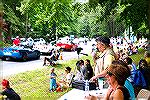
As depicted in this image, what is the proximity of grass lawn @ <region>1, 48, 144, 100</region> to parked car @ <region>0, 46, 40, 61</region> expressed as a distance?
0.53m

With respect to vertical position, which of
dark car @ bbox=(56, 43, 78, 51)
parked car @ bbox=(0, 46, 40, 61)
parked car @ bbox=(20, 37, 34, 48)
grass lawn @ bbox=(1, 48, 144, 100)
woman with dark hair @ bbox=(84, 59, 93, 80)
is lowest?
grass lawn @ bbox=(1, 48, 144, 100)

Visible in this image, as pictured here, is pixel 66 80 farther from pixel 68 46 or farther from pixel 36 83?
pixel 68 46

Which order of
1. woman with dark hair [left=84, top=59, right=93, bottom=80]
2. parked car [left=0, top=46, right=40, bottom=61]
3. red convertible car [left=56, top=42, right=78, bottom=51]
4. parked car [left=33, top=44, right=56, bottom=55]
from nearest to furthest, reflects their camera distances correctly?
1. woman with dark hair [left=84, top=59, right=93, bottom=80]
2. parked car [left=0, top=46, right=40, bottom=61]
3. parked car [left=33, top=44, right=56, bottom=55]
4. red convertible car [left=56, top=42, right=78, bottom=51]

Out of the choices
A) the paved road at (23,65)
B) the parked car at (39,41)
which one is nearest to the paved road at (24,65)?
the paved road at (23,65)

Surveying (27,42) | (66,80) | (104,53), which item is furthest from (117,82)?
(27,42)

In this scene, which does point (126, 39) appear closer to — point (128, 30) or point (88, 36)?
point (128, 30)

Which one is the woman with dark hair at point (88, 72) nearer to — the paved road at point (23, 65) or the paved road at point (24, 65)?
the paved road at point (24, 65)

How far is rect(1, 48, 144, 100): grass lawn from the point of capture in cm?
1061

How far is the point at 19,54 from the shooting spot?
12.0 meters

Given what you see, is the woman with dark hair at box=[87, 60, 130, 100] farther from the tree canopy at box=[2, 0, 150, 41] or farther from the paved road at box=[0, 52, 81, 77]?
the paved road at box=[0, 52, 81, 77]

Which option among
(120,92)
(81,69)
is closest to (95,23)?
(81,69)

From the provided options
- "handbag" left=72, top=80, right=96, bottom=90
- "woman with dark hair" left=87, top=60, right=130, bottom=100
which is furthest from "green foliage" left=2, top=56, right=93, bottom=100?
"woman with dark hair" left=87, top=60, right=130, bottom=100

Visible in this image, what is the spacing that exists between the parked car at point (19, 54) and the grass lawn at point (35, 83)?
1.75 feet

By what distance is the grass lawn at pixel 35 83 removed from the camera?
10609 mm
